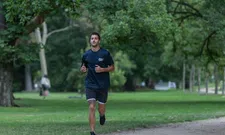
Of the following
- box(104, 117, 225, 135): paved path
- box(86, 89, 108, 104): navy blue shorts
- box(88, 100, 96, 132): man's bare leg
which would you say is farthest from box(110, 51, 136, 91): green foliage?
box(88, 100, 96, 132): man's bare leg

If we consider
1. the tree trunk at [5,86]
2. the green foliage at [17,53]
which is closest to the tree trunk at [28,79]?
the tree trunk at [5,86]

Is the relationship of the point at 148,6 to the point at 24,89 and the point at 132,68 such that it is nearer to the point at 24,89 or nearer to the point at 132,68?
the point at 132,68

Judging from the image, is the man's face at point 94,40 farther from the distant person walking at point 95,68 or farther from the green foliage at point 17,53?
the green foliage at point 17,53

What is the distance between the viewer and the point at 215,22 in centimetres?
2730

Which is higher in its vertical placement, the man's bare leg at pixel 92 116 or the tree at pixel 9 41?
the tree at pixel 9 41

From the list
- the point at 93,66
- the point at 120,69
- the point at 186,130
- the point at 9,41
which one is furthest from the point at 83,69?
the point at 120,69

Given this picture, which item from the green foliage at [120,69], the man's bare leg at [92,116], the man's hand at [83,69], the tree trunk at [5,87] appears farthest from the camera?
the green foliage at [120,69]

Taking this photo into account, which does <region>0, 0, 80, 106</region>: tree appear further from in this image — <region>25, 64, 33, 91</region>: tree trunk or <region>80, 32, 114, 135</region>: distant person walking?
<region>25, 64, 33, 91</region>: tree trunk

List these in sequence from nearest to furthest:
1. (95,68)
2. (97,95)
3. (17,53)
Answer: (95,68) < (97,95) < (17,53)

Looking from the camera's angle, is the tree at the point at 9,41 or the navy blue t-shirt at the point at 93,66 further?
the tree at the point at 9,41

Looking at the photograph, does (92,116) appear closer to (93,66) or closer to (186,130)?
(93,66)

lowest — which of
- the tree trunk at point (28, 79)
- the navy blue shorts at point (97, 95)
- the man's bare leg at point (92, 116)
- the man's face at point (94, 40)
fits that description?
the tree trunk at point (28, 79)

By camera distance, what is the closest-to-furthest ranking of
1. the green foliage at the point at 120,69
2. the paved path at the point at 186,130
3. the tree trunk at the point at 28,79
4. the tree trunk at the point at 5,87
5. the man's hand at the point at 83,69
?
the man's hand at the point at 83,69, the paved path at the point at 186,130, the tree trunk at the point at 5,87, the green foliage at the point at 120,69, the tree trunk at the point at 28,79

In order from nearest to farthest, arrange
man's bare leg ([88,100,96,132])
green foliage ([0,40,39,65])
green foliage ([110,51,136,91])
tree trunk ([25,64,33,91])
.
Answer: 1. man's bare leg ([88,100,96,132])
2. green foliage ([0,40,39,65])
3. green foliage ([110,51,136,91])
4. tree trunk ([25,64,33,91])
